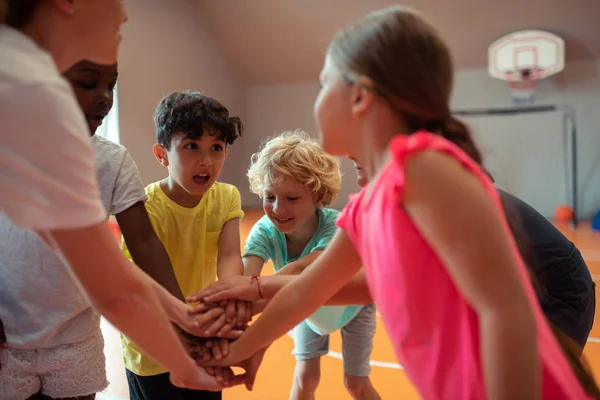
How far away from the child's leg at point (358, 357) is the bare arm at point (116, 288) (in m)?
1.19

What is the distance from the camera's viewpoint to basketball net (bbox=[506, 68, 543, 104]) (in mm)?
7148

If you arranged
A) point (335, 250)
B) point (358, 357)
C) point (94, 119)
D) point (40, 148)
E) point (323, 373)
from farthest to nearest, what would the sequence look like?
point (323, 373)
point (358, 357)
point (94, 119)
point (335, 250)
point (40, 148)

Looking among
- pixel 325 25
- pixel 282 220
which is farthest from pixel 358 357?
pixel 325 25

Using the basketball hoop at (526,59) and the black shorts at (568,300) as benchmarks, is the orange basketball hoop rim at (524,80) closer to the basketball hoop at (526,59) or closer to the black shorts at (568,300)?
the basketball hoop at (526,59)

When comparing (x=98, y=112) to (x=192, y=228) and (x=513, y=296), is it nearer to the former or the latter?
(x=192, y=228)

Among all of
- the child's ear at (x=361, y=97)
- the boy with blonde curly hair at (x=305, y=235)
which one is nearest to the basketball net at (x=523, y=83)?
the boy with blonde curly hair at (x=305, y=235)

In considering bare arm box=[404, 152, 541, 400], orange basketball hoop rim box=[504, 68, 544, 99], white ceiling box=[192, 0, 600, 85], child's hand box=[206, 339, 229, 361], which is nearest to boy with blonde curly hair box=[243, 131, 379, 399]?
child's hand box=[206, 339, 229, 361]

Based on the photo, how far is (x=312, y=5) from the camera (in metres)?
7.43

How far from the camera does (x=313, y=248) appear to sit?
2.01 metres

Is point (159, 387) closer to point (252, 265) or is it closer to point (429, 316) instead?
point (252, 265)

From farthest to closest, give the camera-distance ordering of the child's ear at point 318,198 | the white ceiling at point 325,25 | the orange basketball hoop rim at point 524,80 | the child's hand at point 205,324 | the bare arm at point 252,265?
1. the orange basketball hoop rim at point 524,80
2. the white ceiling at point 325,25
3. the child's ear at point 318,198
4. the bare arm at point 252,265
5. the child's hand at point 205,324

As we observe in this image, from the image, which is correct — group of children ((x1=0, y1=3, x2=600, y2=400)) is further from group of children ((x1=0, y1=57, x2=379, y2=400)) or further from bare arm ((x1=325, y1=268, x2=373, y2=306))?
bare arm ((x1=325, y1=268, x2=373, y2=306))

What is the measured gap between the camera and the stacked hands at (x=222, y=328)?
59.9 inches

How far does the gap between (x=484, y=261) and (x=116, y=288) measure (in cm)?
55
